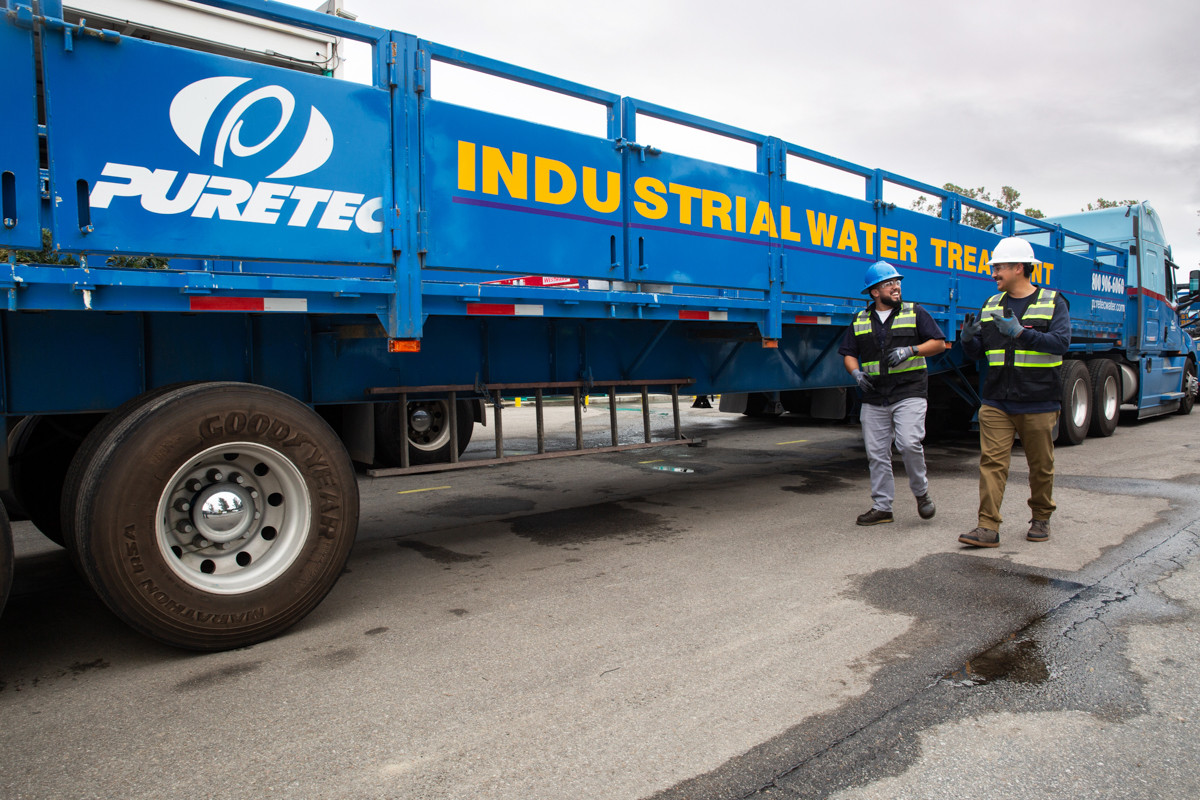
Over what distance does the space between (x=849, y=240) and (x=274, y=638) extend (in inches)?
213

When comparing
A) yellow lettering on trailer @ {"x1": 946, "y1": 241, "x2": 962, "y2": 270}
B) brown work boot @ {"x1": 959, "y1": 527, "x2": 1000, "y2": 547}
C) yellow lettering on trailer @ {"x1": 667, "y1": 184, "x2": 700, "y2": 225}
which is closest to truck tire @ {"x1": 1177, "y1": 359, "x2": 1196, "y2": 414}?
yellow lettering on trailer @ {"x1": 946, "y1": 241, "x2": 962, "y2": 270}

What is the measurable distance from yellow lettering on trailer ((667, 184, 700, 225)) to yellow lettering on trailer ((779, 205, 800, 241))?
978mm

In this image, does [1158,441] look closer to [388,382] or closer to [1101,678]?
[1101,678]

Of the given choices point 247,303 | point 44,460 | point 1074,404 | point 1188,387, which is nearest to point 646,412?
point 247,303

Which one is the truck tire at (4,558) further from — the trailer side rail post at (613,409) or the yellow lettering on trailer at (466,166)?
the trailer side rail post at (613,409)

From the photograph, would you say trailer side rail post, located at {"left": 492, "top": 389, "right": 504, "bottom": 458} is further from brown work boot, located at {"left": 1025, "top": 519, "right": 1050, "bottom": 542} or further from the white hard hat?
brown work boot, located at {"left": 1025, "top": 519, "right": 1050, "bottom": 542}

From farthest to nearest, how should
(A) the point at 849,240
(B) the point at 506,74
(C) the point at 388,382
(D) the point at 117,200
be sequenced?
(A) the point at 849,240 < (C) the point at 388,382 < (B) the point at 506,74 < (D) the point at 117,200

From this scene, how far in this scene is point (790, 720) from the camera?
2.78 meters

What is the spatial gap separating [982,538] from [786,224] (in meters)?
2.68

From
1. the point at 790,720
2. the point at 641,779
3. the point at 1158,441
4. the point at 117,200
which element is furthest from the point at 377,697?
the point at 1158,441

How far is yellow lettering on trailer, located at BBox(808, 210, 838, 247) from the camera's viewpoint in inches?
253

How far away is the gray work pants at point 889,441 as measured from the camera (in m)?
5.63

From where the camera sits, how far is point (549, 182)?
463cm

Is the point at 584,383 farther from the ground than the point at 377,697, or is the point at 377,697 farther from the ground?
the point at 584,383
